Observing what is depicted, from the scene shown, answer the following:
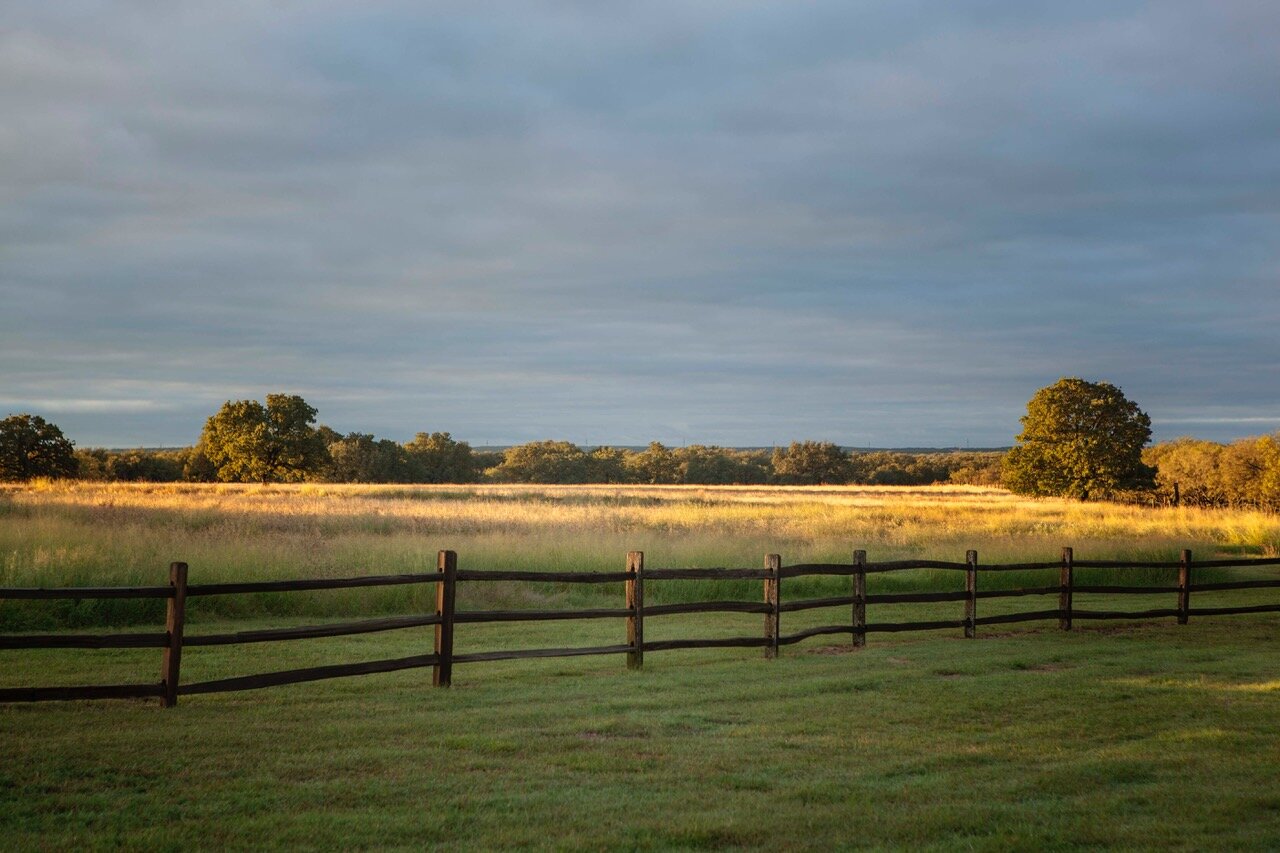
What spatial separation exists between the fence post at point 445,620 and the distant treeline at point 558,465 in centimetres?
6744

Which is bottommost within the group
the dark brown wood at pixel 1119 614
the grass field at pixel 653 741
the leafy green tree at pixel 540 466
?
the grass field at pixel 653 741

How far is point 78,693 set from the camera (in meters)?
8.54

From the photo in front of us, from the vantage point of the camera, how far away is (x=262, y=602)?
16984 mm

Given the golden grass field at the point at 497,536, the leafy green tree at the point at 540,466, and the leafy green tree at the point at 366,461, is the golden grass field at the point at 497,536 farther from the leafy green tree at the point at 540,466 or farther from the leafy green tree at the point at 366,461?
the leafy green tree at the point at 540,466

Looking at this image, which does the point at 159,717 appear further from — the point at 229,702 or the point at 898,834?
the point at 898,834

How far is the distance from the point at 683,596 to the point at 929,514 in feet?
74.1

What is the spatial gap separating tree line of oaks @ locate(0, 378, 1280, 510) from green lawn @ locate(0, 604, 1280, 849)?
152 ft

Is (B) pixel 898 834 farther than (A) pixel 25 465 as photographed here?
No

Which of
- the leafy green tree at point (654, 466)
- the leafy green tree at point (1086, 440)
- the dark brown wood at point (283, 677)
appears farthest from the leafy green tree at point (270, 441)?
the dark brown wood at point (283, 677)

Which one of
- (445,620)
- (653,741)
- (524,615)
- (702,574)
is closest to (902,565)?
(702,574)

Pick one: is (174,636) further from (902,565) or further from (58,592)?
(902,565)

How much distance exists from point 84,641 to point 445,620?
346 cm

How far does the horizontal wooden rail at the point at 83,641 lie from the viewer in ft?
27.7

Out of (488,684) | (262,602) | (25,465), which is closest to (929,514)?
(262,602)
